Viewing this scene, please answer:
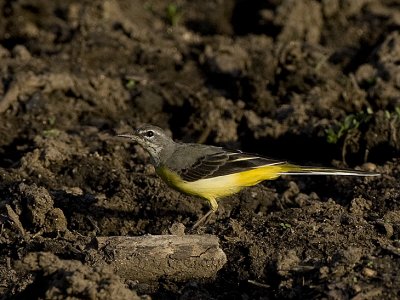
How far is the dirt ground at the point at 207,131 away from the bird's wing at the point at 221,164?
53 cm

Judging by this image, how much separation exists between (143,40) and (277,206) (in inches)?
227

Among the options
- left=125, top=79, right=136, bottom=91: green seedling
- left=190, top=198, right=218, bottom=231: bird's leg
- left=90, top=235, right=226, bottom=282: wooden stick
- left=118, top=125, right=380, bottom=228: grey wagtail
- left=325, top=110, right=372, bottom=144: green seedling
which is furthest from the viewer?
left=125, top=79, right=136, bottom=91: green seedling

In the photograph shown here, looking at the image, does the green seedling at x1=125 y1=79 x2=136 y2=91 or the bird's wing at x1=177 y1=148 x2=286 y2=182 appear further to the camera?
the green seedling at x1=125 y1=79 x2=136 y2=91

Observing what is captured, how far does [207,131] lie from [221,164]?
2524 mm

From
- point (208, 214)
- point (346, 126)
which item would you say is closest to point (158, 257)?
point (208, 214)

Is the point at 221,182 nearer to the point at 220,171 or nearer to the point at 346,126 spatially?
the point at 220,171

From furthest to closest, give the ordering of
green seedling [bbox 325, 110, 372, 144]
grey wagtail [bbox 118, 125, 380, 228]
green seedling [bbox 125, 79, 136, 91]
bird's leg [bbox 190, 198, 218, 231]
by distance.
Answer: green seedling [bbox 125, 79, 136, 91]
green seedling [bbox 325, 110, 372, 144]
grey wagtail [bbox 118, 125, 380, 228]
bird's leg [bbox 190, 198, 218, 231]

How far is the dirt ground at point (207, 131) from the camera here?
8.02 metres

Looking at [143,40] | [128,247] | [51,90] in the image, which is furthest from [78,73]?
[128,247]

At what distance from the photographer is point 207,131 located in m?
12.4

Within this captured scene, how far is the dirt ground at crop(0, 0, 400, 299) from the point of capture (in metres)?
8.02

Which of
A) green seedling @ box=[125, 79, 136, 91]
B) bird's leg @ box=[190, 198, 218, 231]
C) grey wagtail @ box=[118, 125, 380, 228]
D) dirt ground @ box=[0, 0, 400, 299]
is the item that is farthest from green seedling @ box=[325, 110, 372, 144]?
green seedling @ box=[125, 79, 136, 91]

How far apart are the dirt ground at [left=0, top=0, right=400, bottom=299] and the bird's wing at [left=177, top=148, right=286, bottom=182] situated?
530mm

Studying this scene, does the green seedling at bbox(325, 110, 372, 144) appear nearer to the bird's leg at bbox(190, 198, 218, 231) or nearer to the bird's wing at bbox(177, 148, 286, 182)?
the bird's wing at bbox(177, 148, 286, 182)
